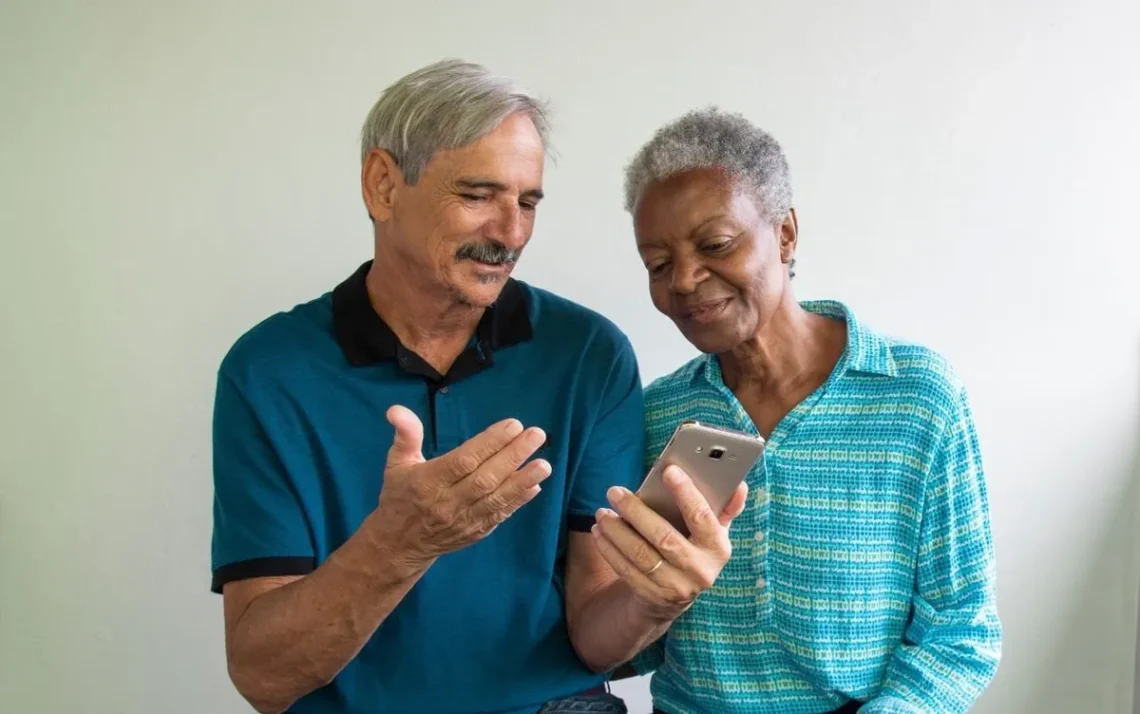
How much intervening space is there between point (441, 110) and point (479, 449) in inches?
22.0

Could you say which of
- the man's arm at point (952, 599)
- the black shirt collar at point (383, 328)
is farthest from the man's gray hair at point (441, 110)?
the man's arm at point (952, 599)

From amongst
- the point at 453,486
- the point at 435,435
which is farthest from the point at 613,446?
the point at 453,486

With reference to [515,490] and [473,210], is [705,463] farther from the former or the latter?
[473,210]

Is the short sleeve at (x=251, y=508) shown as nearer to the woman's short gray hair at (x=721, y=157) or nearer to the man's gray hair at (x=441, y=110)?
the man's gray hair at (x=441, y=110)

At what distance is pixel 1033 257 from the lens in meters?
1.77

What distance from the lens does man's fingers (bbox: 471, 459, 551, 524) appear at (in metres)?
0.94

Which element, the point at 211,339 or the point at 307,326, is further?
the point at 211,339

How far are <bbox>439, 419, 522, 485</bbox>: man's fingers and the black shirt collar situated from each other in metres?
0.42

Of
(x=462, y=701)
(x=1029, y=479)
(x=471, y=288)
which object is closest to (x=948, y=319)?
(x=1029, y=479)

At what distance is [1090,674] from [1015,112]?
1.08m

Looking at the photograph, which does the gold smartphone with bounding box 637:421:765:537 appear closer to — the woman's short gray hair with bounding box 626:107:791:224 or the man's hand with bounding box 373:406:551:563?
the man's hand with bounding box 373:406:551:563

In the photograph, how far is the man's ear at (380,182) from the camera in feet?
4.40

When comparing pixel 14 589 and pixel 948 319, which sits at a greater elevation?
pixel 948 319

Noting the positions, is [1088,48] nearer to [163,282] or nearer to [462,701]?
[462,701]
